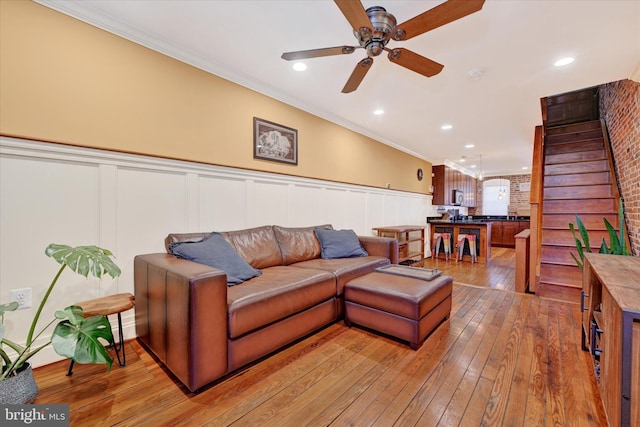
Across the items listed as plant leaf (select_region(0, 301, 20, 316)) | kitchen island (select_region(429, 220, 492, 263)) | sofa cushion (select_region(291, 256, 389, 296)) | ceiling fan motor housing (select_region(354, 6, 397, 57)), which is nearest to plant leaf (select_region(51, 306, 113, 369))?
plant leaf (select_region(0, 301, 20, 316))

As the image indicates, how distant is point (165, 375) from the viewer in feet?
5.54

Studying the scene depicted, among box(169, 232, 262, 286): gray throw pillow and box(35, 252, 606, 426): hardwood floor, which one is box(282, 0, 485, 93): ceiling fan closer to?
box(169, 232, 262, 286): gray throw pillow

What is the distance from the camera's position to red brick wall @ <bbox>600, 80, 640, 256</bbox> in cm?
279

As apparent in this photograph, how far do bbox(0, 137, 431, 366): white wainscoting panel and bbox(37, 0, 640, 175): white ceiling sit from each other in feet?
3.22

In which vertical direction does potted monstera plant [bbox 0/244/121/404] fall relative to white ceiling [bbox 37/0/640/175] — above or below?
below

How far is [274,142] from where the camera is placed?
10.2ft

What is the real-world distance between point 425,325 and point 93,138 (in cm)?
285

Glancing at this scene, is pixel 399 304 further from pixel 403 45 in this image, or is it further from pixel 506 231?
pixel 506 231

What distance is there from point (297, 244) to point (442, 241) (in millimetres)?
4502

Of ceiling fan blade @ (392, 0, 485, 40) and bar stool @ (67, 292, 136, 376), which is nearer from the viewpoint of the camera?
ceiling fan blade @ (392, 0, 485, 40)

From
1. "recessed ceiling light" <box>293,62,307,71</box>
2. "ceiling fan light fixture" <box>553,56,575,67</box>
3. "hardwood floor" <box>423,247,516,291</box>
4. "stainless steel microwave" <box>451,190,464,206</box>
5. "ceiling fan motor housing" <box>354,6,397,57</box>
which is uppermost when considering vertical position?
"ceiling fan light fixture" <box>553,56,575,67</box>

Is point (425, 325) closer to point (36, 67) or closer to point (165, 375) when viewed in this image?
point (165, 375)

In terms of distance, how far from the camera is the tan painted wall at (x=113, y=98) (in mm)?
1677

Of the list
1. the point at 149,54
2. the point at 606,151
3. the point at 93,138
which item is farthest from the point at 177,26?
the point at 606,151
